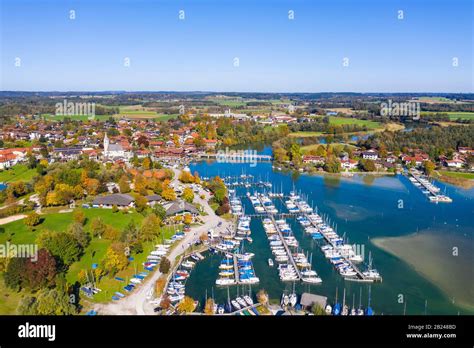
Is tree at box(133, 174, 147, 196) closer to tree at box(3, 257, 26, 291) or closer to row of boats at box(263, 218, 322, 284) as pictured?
row of boats at box(263, 218, 322, 284)

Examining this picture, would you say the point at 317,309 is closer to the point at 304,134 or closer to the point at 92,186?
the point at 92,186

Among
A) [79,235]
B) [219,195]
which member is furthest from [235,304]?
[219,195]

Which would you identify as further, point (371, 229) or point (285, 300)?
point (371, 229)

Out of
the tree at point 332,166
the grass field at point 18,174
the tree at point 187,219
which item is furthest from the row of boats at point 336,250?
the grass field at point 18,174

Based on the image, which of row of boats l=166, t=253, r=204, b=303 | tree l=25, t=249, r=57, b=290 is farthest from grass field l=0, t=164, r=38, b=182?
row of boats l=166, t=253, r=204, b=303

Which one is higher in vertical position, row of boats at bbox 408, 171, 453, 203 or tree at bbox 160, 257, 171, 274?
row of boats at bbox 408, 171, 453, 203
